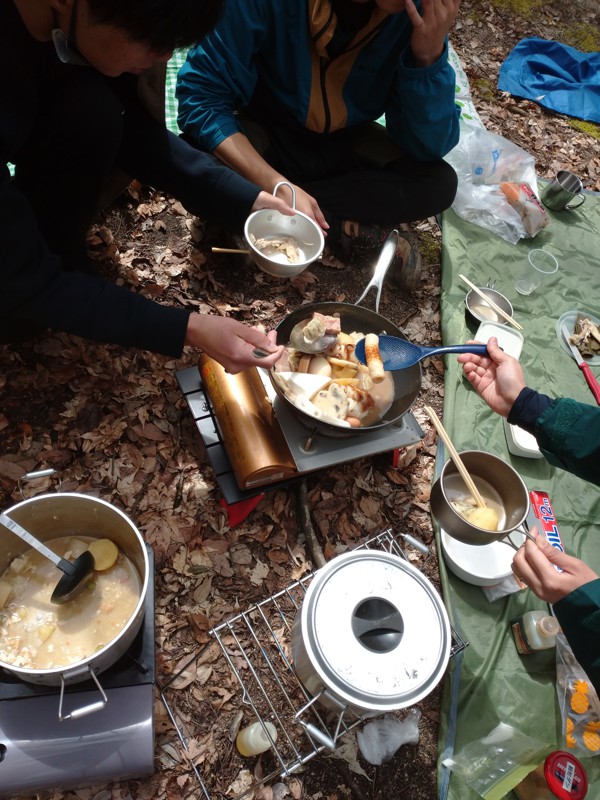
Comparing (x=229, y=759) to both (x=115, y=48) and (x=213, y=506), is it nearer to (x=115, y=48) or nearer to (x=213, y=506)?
(x=213, y=506)

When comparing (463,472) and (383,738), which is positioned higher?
(463,472)

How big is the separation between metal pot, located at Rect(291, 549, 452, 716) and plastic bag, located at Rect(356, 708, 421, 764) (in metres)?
0.29

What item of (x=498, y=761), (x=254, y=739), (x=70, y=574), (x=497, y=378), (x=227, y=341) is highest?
(x=227, y=341)

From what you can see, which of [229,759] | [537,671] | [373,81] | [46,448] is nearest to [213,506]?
[46,448]

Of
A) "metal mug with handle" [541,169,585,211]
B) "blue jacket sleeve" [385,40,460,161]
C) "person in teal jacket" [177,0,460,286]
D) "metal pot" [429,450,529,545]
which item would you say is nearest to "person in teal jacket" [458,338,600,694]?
"metal pot" [429,450,529,545]

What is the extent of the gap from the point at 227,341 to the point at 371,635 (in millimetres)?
1299

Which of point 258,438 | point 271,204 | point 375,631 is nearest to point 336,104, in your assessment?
point 271,204

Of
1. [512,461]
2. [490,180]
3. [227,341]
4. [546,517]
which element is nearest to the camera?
[227,341]

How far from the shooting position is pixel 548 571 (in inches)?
87.2

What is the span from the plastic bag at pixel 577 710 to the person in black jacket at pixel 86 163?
2.10m

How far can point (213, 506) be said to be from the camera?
278 centimetres

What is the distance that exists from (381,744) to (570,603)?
1039 millimetres

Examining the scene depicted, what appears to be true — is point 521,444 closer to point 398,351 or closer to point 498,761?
point 398,351

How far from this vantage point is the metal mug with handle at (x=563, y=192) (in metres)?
4.61
